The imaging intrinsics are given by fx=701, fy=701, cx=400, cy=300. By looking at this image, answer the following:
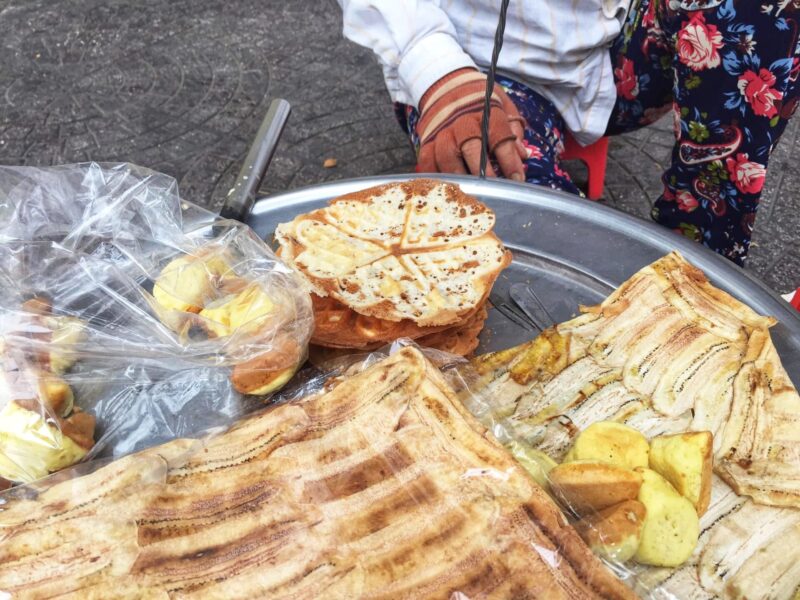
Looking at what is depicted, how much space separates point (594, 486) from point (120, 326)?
1.02 meters

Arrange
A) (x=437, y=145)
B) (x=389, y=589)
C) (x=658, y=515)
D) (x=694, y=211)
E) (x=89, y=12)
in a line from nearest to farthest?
1. (x=389, y=589)
2. (x=658, y=515)
3. (x=437, y=145)
4. (x=694, y=211)
5. (x=89, y=12)

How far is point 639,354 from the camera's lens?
1.63 m

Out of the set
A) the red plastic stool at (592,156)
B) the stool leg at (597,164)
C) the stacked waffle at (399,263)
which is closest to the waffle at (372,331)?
the stacked waffle at (399,263)

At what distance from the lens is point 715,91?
8.03ft

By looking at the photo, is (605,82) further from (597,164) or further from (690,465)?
(690,465)

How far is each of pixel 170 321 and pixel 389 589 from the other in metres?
0.75

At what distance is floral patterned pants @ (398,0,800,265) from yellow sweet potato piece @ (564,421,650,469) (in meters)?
1.35

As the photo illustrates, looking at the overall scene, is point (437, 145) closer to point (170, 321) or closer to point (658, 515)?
point (170, 321)

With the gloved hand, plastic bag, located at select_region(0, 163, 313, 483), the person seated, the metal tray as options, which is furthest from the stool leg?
plastic bag, located at select_region(0, 163, 313, 483)

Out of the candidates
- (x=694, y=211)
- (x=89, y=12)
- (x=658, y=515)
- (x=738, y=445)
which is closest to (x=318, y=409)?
(x=658, y=515)

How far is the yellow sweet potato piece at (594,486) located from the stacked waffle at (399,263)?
487 millimetres

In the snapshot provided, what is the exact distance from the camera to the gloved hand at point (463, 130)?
2.34 meters

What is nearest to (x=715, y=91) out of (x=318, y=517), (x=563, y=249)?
(x=563, y=249)

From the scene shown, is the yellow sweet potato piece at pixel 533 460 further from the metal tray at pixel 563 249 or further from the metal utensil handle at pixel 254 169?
the metal utensil handle at pixel 254 169
